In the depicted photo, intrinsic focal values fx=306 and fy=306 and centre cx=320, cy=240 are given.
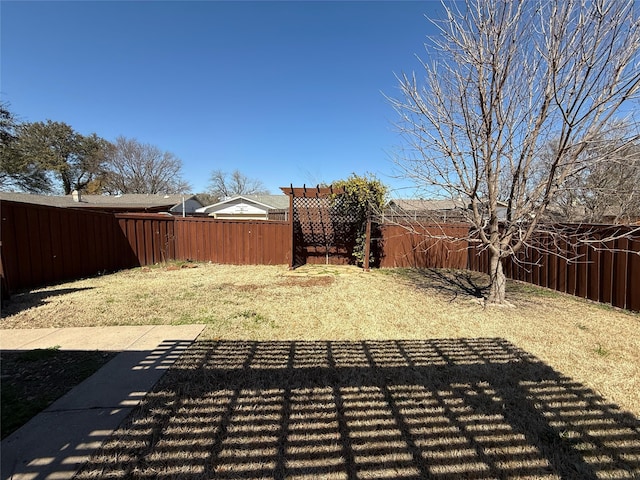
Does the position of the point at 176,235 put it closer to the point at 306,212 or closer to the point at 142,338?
the point at 306,212

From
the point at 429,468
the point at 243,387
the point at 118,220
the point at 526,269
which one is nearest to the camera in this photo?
the point at 429,468

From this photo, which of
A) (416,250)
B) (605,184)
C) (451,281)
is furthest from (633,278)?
(416,250)

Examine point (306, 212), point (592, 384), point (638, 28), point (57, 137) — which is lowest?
point (592, 384)

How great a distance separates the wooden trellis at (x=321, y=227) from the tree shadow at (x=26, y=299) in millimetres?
5742

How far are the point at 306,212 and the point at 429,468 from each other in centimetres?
910

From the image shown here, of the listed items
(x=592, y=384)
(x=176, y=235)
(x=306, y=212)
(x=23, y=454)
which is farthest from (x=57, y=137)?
(x=592, y=384)

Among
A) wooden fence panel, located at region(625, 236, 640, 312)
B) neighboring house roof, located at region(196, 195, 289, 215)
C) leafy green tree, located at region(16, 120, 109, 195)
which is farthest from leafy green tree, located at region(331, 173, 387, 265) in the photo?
leafy green tree, located at region(16, 120, 109, 195)

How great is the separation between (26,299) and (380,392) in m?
6.30

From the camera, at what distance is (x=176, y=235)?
35.9 ft

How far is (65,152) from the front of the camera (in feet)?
89.6

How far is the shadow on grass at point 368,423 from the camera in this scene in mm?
1752

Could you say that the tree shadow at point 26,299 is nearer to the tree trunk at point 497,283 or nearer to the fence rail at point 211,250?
the fence rail at point 211,250

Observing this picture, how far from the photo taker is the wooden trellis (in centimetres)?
994

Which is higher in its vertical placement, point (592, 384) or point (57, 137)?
point (57, 137)
